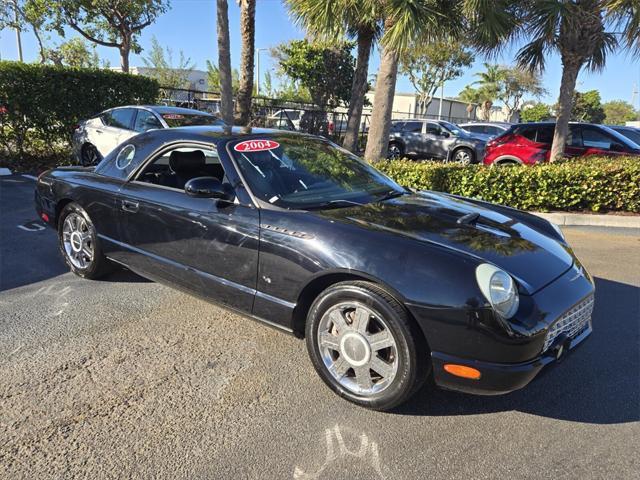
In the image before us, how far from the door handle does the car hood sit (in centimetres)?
167

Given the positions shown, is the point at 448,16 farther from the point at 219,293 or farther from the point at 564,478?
the point at 564,478

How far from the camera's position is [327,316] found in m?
2.77

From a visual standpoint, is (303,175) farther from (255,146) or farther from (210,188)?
(210,188)

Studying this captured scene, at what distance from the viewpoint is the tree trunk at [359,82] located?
415 inches

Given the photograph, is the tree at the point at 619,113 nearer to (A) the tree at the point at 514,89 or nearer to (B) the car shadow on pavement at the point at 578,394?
(A) the tree at the point at 514,89

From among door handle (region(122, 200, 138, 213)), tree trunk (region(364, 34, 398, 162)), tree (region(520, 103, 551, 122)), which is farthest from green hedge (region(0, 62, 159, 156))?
tree (region(520, 103, 551, 122))

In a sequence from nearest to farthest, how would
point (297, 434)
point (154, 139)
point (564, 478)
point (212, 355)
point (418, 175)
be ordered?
point (564, 478) → point (297, 434) → point (212, 355) → point (154, 139) → point (418, 175)

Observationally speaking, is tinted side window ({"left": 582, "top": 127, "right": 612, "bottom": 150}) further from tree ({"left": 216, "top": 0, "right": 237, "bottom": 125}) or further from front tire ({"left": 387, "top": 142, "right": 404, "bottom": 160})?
tree ({"left": 216, "top": 0, "right": 237, "bottom": 125})

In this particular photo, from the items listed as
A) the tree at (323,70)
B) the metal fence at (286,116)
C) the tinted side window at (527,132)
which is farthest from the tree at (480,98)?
the tinted side window at (527,132)

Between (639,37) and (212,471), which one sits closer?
(212,471)

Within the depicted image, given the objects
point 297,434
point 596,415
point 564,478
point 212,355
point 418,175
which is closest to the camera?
point 564,478

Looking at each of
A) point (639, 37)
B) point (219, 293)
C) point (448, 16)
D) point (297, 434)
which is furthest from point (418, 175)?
point (297, 434)

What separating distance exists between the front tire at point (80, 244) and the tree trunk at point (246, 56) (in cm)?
793

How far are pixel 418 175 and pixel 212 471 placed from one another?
263 inches
